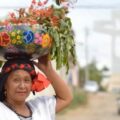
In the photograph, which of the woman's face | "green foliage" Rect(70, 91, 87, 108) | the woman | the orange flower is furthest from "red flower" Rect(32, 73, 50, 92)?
"green foliage" Rect(70, 91, 87, 108)

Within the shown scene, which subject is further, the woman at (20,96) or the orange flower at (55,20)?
the orange flower at (55,20)

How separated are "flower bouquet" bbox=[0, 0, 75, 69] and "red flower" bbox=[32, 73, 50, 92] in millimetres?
162

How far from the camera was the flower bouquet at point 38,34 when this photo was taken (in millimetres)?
4312

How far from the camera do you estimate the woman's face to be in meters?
4.30

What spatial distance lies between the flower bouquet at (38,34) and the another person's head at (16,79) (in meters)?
0.08

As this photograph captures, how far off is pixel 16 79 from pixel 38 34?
0.34 metres

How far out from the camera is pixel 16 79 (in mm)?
4336

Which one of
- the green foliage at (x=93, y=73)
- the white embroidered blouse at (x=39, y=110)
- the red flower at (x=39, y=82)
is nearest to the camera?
the white embroidered blouse at (x=39, y=110)

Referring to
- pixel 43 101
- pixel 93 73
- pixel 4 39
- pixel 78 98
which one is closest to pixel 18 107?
pixel 43 101

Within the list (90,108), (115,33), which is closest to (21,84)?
(90,108)

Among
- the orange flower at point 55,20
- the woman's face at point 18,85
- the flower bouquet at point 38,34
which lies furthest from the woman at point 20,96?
the orange flower at point 55,20

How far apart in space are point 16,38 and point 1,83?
0.33 m

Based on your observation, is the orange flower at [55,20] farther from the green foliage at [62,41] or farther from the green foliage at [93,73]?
the green foliage at [93,73]

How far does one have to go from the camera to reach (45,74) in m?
4.66
